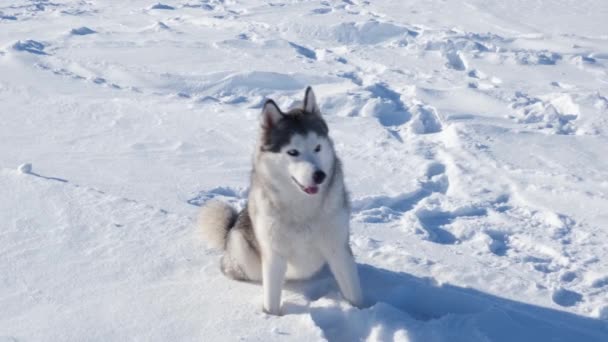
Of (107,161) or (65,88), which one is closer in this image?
(107,161)

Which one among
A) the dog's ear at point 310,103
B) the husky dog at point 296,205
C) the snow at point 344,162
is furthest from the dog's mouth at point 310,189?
the snow at point 344,162

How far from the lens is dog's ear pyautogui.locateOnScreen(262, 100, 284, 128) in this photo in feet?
11.4

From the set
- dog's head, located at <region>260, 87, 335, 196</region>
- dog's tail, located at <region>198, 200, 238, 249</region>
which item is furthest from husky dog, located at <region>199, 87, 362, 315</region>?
dog's tail, located at <region>198, 200, 238, 249</region>

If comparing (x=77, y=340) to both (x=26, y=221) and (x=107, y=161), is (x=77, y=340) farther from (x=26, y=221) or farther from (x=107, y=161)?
(x=107, y=161)

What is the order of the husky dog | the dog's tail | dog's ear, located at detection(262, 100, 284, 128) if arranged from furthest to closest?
the dog's tail, dog's ear, located at detection(262, 100, 284, 128), the husky dog

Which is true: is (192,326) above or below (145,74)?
above

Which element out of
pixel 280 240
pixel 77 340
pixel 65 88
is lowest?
pixel 65 88

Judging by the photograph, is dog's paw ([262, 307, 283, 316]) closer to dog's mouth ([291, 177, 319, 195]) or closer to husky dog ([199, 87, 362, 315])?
husky dog ([199, 87, 362, 315])

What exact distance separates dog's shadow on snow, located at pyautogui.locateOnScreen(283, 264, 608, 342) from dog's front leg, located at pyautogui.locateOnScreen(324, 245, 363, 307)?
0.08 metres

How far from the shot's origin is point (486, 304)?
359 centimetres

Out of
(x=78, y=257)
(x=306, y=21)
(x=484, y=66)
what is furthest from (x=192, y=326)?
(x=306, y=21)

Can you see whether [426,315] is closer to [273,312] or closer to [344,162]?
[273,312]

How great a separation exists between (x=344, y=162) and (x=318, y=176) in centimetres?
314

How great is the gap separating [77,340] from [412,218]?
113 inches
